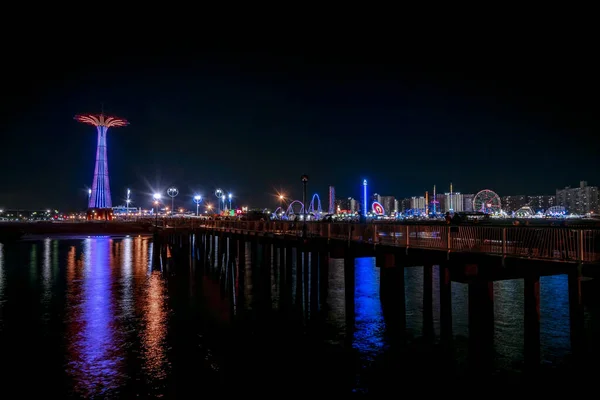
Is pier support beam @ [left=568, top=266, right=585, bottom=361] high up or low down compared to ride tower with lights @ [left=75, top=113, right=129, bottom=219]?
down

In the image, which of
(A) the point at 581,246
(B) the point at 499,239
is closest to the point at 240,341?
(B) the point at 499,239

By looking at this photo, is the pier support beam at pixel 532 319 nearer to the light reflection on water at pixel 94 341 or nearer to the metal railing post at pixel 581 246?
the metal railing post at pixel 581 246

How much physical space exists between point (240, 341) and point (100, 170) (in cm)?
12973

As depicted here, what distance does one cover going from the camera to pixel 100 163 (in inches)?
5364

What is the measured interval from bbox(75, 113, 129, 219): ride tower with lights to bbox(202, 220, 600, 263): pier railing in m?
127

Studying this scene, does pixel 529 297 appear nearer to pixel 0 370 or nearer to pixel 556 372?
pixel 556 372

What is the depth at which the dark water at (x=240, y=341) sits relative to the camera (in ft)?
55.6

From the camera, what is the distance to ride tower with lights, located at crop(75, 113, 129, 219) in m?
136

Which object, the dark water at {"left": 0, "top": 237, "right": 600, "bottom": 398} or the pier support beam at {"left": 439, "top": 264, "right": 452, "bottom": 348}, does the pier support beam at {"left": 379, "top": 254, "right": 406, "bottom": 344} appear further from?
the pier support beam at {"left": 439, "top": 264, "right": 452, "bottom": 348}

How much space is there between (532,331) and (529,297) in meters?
1.48

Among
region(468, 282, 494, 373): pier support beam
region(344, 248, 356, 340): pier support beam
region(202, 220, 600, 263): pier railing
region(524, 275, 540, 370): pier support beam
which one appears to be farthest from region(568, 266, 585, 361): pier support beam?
region(344, 248, 356, 340): pier support beam

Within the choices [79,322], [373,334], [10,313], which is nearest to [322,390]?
[373,334]

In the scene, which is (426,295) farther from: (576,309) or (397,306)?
(576,309)

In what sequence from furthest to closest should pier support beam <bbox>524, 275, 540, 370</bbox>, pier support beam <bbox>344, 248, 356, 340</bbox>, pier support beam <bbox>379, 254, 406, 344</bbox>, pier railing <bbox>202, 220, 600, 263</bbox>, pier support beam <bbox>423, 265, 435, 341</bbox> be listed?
pier support beam <bbox>344, 248, 356, 340</bbox>
pier support beam <bbox>423, 265, 435, 341</bbox>
pier support beam <bbox>379, 254, 406, 344</bbox>
pier support beam <bbox>524, 275, 540, 370</bbox>
pier railing <bbox>202, 220, 600, 263</bbox>
